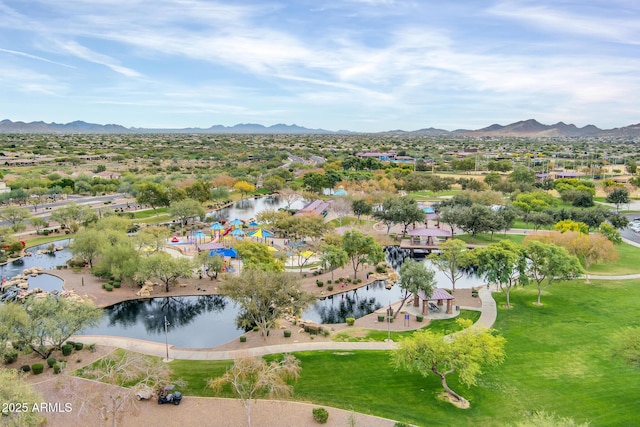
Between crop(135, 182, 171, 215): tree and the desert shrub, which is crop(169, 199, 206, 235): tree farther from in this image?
the desert shrub

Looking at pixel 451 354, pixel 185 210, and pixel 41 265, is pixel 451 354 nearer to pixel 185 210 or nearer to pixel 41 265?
pixel 41 265

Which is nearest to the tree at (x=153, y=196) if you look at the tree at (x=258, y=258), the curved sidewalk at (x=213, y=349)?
the tree at (x=258, y=258)

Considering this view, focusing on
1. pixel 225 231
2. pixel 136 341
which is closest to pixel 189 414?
pixel 136 341

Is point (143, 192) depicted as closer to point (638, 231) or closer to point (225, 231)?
point (225, 231)

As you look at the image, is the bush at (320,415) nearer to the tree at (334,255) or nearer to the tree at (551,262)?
the tree at (334,255)

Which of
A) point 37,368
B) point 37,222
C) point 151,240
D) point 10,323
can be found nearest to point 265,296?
point 37,368

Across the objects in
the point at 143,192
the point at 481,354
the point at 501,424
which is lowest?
the point at 501,424

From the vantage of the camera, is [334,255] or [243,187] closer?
[334,255]
